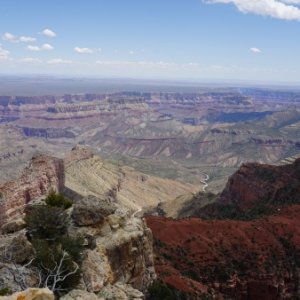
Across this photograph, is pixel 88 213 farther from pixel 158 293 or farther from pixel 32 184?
pixel 32 184

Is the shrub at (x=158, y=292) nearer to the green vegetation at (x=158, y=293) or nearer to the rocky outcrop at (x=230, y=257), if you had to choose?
the green vegetation at (x=158, y=293)

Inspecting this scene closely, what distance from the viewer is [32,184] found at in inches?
3098

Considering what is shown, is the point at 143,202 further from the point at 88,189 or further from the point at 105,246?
the point at 105,246

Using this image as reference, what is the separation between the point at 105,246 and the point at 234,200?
81.5m

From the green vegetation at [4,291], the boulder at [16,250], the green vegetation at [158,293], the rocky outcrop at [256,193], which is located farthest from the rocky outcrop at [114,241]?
the rocky outcrop at [256,193]

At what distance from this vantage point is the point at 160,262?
44.9 metres

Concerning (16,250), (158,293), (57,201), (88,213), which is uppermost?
(16,250)

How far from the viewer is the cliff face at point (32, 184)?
67.2 metres

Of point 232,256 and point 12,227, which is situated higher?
point 12,227

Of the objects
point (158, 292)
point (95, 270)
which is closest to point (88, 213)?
point (95, 270)

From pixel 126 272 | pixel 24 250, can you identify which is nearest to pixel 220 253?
pixel 126 272

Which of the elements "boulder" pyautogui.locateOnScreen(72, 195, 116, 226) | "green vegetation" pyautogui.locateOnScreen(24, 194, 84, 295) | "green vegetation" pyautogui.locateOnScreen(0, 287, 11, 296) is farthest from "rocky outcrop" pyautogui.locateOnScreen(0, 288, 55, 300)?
"boulder" pyautogui.locateOnScreen(72, 195, 116, 226)

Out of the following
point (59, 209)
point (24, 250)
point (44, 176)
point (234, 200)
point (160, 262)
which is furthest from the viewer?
point (234, 200)

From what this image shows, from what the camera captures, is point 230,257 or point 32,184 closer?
point 230,257
